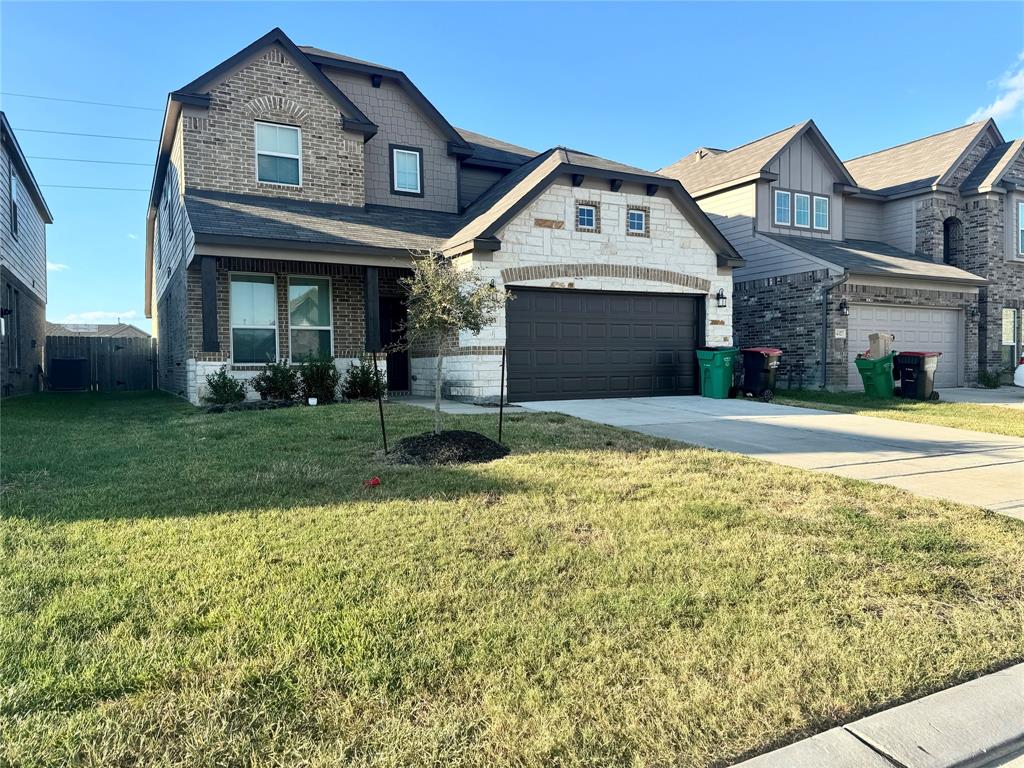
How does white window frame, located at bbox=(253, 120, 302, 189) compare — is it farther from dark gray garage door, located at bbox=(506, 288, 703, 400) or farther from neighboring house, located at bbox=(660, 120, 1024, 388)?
neighboring house, located at bbox=(660, 120, 1024, 388)

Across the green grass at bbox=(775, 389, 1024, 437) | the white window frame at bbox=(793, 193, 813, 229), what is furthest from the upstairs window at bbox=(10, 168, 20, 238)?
the white window frame at bbox=(793, 193, 813, 229)

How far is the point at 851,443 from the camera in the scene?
8.16 m

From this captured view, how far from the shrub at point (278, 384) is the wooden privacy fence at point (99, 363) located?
42.4 feet

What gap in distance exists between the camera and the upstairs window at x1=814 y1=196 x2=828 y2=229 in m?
19.4

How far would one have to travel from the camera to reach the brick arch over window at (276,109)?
13.9 meters

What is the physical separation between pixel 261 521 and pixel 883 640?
12.4 ft

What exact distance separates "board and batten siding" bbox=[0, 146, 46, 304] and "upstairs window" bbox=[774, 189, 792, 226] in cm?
2006

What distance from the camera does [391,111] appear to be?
1616 centimetres

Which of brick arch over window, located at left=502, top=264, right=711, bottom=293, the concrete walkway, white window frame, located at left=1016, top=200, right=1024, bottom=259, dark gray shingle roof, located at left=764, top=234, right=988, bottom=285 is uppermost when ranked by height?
white window frame, located at left=1016, top=200, right=1024, bottom=259

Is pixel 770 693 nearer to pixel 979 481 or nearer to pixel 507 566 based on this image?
pixel 507 566

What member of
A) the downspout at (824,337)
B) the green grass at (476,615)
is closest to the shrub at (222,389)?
the green grass at (476,615)

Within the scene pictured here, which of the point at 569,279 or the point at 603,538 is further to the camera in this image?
the point at 569,279

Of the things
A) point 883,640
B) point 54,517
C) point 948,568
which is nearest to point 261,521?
point 54,517

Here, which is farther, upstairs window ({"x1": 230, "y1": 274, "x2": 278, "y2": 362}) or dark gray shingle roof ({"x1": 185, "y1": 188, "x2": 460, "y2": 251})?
upstairs window ({"x1": 230, "y1": 274, "x2": 278, "y2": 362})
